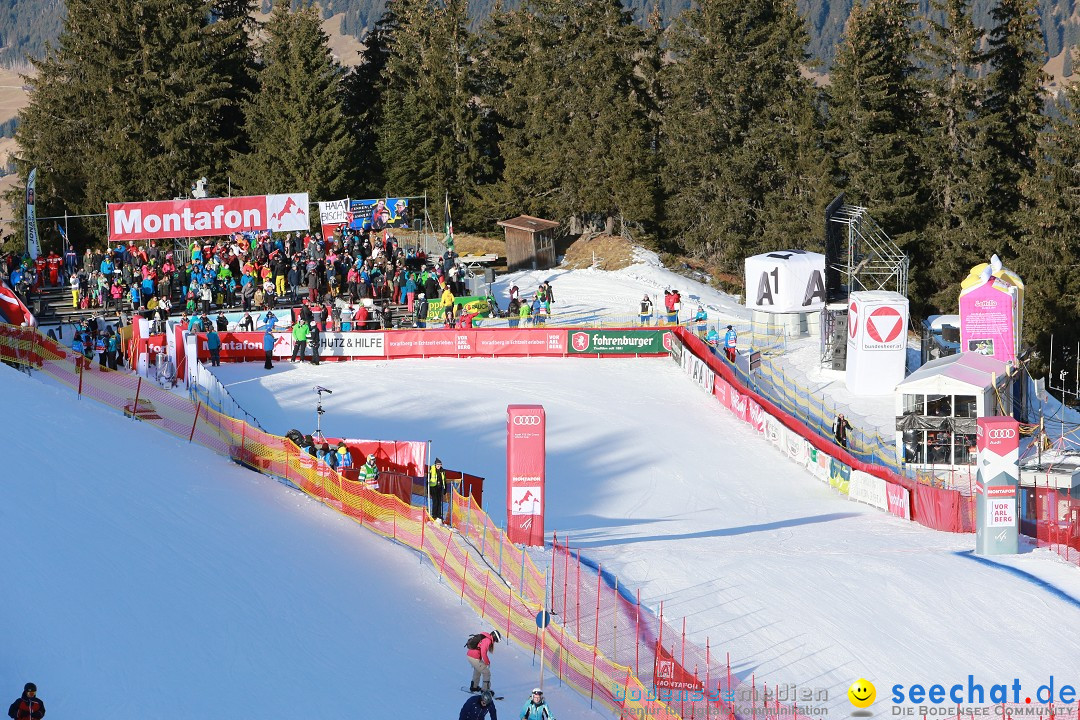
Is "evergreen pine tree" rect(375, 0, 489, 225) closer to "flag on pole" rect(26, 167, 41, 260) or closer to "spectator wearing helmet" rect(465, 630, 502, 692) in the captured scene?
"flag on pole" rect(26, 167, 41, 260)

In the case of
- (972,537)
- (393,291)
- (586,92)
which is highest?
(586,92)

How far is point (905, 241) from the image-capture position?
55.8 meters

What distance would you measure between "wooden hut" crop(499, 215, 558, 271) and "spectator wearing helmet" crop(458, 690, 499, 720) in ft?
119

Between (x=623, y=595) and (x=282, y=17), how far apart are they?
44721 millimetres

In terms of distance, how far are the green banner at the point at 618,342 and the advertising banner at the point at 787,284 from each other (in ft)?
16.0

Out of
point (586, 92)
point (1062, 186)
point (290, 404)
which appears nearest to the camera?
point (290, 404)

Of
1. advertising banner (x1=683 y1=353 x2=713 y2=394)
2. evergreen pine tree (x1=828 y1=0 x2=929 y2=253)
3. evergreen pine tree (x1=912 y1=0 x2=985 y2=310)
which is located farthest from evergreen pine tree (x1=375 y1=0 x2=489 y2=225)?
advertising banner (x1=683 y1=353 x2=713 y2=394)

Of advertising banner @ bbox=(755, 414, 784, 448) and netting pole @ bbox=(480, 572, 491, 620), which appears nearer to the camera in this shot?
netting pole @ bbox=(480, 572, 491, 620)

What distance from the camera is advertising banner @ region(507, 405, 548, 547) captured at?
21500 millimetres

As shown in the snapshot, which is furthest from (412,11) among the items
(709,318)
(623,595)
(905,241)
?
(623,595)

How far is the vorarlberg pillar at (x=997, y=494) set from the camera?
76.0ft

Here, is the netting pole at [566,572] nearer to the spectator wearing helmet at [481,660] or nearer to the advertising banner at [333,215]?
the spectator wearing helmet at [481,660]

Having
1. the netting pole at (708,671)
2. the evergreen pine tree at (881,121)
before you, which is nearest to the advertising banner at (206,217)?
the evergreen pine tree at (881,121)

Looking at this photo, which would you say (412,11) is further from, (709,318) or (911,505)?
(911,505)
